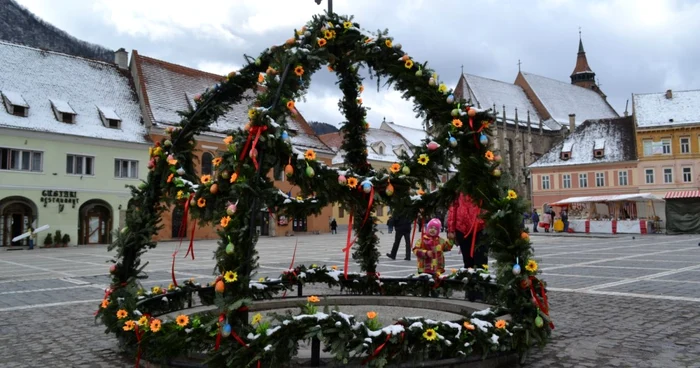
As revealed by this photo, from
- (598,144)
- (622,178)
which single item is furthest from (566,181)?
(622,178)

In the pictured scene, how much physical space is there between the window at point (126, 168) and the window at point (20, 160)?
4.03 metres

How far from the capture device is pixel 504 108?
67.6 metres

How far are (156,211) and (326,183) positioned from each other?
177 centimetres

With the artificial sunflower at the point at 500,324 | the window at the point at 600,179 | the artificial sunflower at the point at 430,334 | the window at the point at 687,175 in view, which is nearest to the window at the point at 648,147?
the window at the point at 687,175

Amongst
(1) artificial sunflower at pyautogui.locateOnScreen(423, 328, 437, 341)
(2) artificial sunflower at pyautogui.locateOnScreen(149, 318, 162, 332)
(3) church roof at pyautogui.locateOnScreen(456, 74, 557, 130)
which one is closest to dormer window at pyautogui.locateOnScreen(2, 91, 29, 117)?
(2) artificial sunflower at pyautogui.locateOnScreen(149, 318, 162, 332)

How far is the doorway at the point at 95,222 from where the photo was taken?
101ft

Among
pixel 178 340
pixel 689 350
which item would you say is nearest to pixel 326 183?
pixel 178 340

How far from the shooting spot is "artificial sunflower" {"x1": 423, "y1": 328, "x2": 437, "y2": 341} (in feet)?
12.5

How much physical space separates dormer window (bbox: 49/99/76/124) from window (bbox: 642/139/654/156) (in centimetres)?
4148

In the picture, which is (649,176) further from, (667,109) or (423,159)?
(423,159)

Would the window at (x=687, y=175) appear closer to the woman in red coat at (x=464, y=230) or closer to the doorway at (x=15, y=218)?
the woman in red coat at (x=464, y=230)

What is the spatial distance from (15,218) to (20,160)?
114 inches

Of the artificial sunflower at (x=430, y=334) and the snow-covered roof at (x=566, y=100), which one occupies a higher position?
the snow-covered roof at (x=566, y=100)

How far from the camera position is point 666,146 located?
44.9 metres
